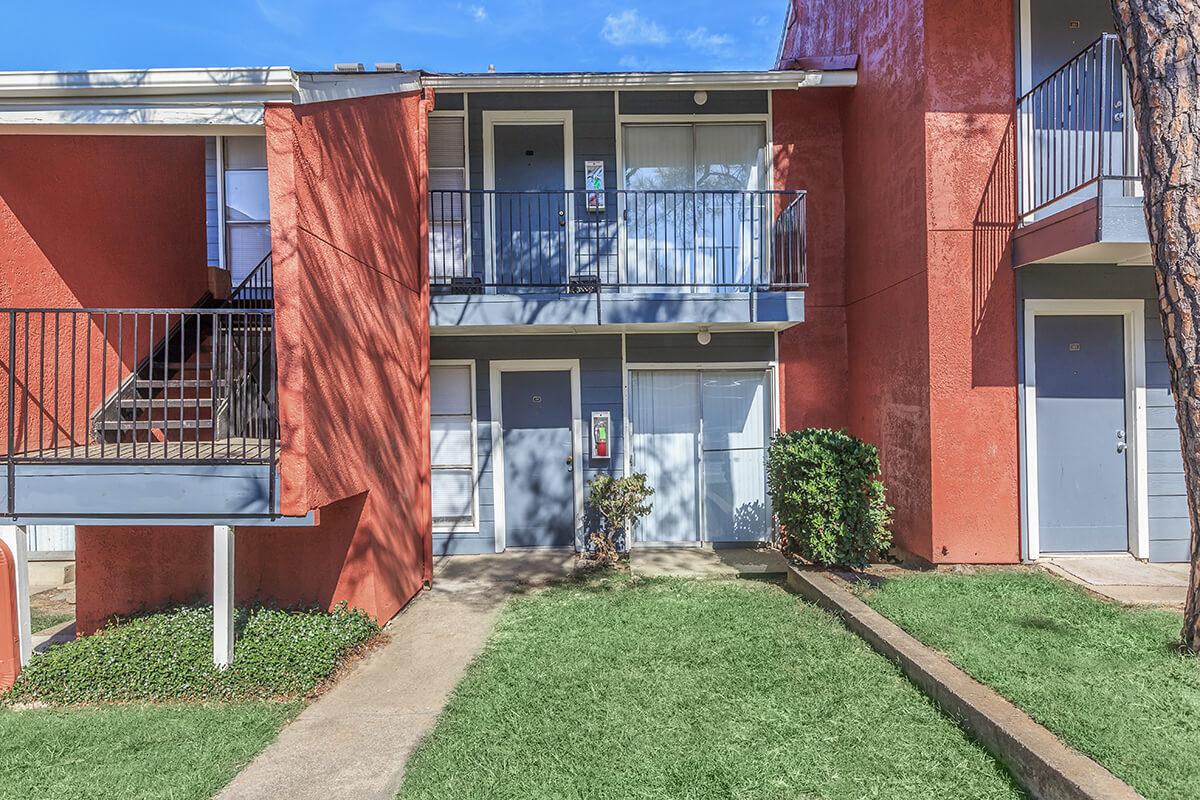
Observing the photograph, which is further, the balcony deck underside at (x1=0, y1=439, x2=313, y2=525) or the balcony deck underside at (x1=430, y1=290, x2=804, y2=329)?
the balcony deck underside at (x1=430, y1=290, x2=804, y2=329)

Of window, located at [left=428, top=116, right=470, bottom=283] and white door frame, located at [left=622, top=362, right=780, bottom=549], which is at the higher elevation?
window, located at [left=428, top=116, right=470, bottom=283]

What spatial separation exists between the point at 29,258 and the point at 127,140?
64.3 inches

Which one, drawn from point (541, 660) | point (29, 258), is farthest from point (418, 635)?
point (29, 258)

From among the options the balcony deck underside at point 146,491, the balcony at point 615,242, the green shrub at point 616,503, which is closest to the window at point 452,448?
the balcony at point 615,242

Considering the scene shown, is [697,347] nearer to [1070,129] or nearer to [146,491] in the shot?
[1070,129]

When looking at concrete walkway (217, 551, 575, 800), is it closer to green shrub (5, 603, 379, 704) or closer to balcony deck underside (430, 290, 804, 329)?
green shrub (5, 603, 379, 704)

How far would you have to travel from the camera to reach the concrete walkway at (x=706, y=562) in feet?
Answer: 20.1

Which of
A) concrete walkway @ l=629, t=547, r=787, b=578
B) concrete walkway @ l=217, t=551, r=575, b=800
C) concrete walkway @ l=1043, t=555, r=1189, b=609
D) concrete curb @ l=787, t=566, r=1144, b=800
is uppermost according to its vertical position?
concrete walkway @ l=1043, t=555, r=1189, b=609

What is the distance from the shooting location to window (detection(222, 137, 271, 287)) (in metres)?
6.67

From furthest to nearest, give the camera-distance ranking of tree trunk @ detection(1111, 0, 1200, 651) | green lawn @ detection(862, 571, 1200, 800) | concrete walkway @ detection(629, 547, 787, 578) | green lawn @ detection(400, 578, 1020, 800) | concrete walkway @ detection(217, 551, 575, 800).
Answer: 1. concrete walkway @ detection(629, 547, 787, 578)
2. tree trunk @ detection(1111, 0, 1200, 651)
3. concrete walkway @ detection(217, 551, 575, 800)
4. green lawn @ detection(400, 578, 1020, 800)
5. green lawn @ detection(862, 571, 1200, 800)

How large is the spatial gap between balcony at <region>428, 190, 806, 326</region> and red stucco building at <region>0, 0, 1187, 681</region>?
52 millimetres

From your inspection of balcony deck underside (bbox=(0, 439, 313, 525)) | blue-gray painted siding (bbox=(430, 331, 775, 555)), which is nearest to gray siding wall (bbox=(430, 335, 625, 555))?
blue-gray painted siding (bbox=(430, 331, 775, 555))

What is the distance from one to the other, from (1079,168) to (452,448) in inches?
278

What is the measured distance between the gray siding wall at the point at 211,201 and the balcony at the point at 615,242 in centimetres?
240
